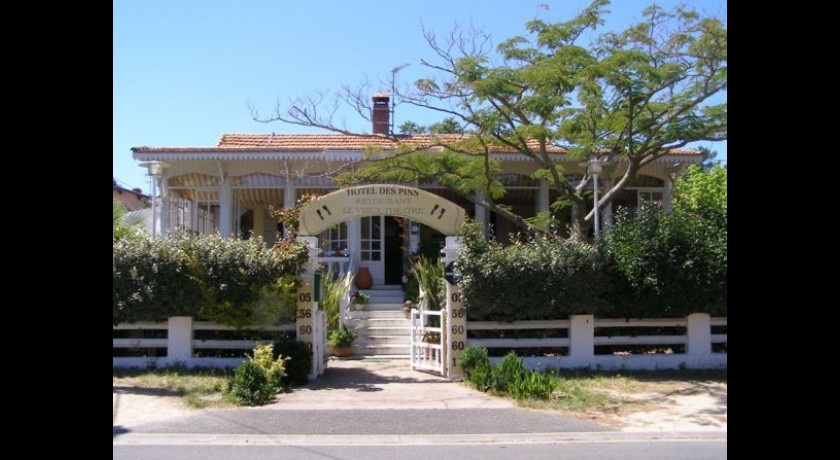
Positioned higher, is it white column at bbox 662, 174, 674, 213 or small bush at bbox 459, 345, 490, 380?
white column at bbox 662, 174, 674, 213

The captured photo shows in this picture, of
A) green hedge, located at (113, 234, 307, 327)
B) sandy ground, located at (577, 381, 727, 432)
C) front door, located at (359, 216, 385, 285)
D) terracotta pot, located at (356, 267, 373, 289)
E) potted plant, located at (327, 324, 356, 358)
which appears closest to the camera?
sandy ground, located at (577, 381, 727, 432)

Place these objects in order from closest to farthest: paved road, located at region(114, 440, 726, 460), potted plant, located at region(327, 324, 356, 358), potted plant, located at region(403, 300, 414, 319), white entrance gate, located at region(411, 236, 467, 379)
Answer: paved road, located at region(114, 440, 726, 460) → white entrance gate, located at region(411, 236, 467, 379) → potted plant, located at region(327, 324, 356, 358) → potted plant, located at region(403, 300, 414, 319)

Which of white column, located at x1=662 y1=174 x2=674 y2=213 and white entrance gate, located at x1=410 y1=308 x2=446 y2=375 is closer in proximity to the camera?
white entrance gate, located at x1=410 y1=308 x2=446 y2=375

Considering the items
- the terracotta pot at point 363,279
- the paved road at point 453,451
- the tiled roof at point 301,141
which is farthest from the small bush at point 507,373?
the tiled roof at point 301,141

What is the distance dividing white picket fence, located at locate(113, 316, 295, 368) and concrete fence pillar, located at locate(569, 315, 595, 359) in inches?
180

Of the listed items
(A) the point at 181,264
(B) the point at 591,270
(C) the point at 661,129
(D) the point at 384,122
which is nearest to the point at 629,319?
(B) the point at 591,270

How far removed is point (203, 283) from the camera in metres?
10.8

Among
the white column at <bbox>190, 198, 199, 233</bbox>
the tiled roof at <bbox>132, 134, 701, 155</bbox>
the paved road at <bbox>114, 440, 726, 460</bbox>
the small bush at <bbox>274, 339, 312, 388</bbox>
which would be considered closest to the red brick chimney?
the tiled roof at <bbox>132, 134, 701, 155</bbox>

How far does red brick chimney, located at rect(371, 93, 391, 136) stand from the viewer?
20.3 meters

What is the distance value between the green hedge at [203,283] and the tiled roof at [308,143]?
499 centimetres

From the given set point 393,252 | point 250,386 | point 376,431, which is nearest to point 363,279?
point 393,252

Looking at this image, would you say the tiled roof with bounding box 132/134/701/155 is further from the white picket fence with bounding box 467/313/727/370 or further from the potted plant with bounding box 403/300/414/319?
the white picket fence with bounding box 467/313/727/370
